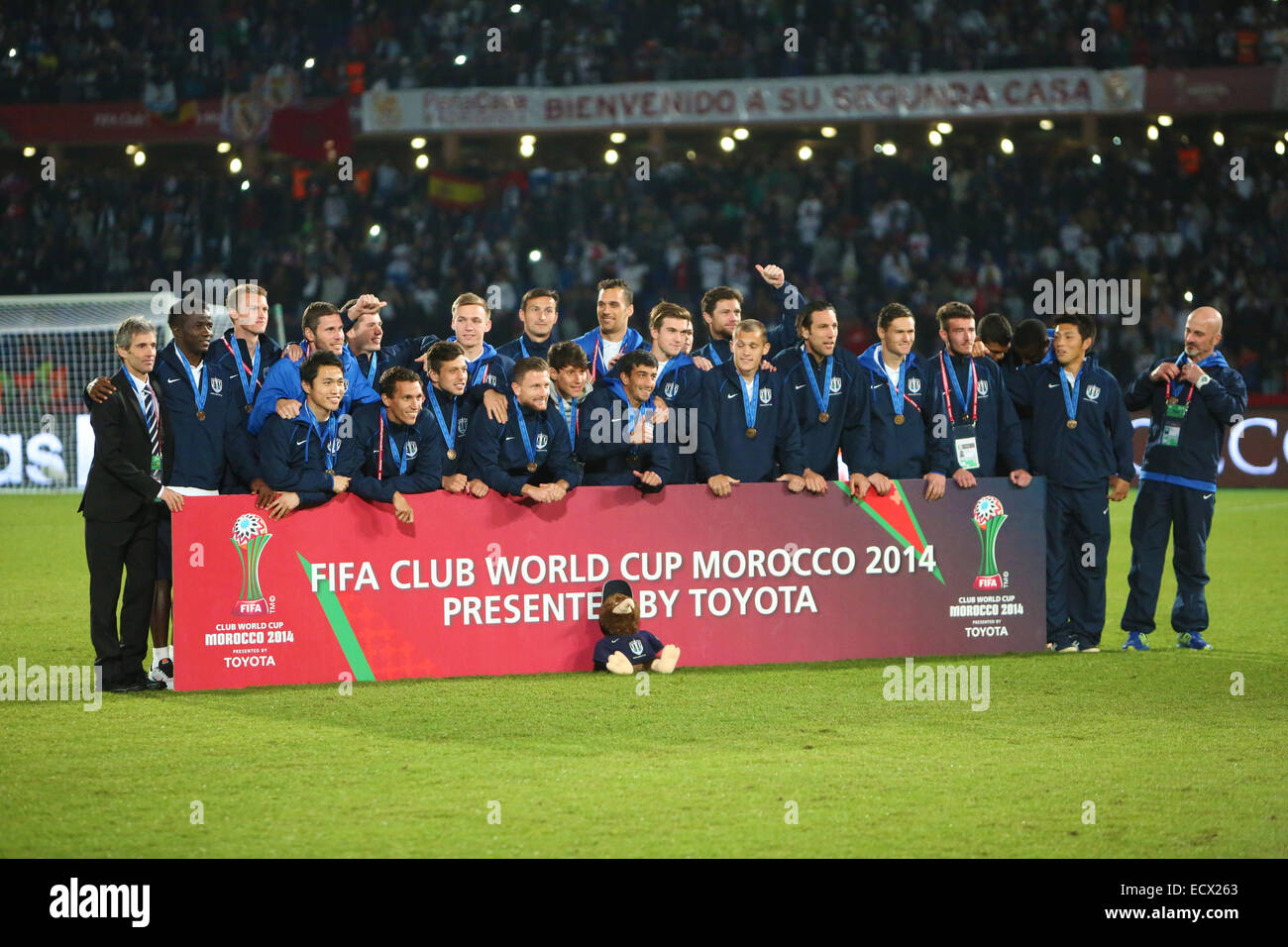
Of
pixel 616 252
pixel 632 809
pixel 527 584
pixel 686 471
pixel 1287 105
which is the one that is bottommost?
pixel 632 809

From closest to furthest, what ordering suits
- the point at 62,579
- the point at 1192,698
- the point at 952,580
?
the point at 1192,698 → the point at 952,580 → the point at 62,579

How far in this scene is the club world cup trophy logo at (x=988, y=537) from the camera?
9.42 m

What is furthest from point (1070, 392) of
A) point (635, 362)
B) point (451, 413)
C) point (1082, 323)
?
point (451, 413)

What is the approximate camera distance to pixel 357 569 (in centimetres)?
853

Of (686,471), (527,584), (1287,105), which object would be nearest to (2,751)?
(527,584)

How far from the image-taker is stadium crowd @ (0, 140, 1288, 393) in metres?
27.2

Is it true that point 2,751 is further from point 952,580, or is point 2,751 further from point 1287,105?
point 1287,105

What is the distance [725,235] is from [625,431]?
20.5 meters

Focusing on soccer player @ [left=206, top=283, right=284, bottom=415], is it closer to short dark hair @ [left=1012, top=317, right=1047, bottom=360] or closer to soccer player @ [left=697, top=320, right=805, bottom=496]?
soccer player @ [left=697, top=320, right=805, bottom=496]

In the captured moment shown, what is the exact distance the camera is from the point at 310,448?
27.8 ft

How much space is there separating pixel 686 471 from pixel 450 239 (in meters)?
21.0

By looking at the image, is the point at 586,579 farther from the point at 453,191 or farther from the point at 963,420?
the point at 453,191

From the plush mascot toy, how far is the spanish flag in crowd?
75.5ft

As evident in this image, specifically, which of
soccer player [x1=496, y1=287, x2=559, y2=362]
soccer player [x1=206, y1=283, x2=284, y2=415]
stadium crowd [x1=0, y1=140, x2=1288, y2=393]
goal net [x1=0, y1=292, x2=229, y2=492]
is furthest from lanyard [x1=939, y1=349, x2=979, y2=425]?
stadium crowd [x1=0, y1=140, x2=1288, y2=393]
